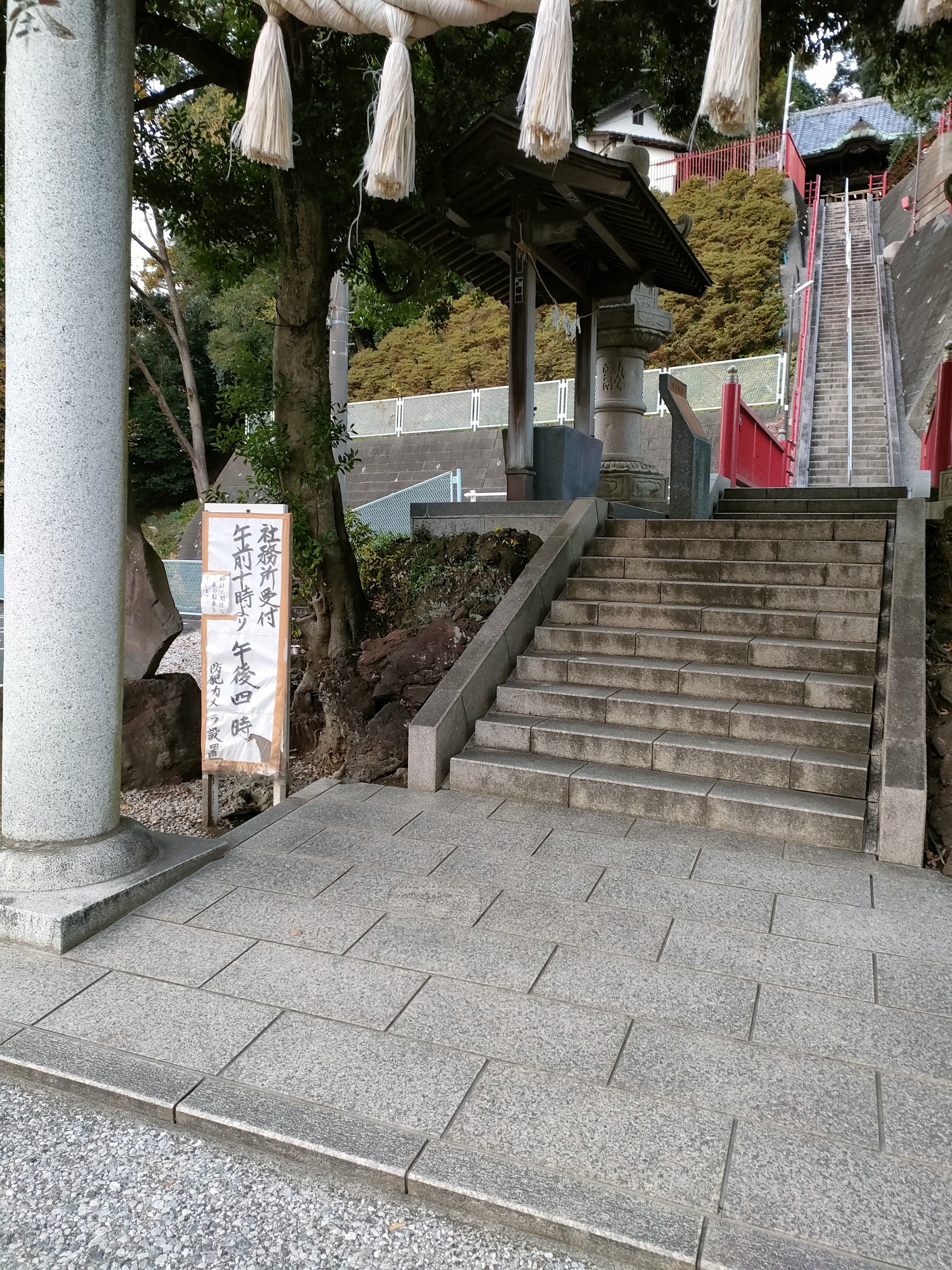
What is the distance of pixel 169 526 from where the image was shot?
2755 cm

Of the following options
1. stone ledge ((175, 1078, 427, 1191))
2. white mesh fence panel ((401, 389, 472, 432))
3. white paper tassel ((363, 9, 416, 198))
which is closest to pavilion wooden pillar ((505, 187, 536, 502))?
white paper tassel ((363, 9, 416, 198))

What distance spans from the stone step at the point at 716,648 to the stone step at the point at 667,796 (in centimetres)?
126

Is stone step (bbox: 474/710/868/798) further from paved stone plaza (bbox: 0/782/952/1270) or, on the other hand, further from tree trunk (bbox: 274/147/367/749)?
tree trunk (bbox: 274/147/367/749)

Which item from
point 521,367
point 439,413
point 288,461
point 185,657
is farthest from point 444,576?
point 439,413

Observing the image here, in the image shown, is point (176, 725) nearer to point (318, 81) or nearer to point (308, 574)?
point (308, 574)

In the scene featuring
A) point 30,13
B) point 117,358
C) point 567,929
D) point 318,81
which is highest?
point 318,81

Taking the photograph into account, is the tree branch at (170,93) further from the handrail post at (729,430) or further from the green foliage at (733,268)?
the green foliage at (733,268)

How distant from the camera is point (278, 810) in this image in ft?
16.5

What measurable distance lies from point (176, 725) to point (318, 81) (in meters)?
5.22

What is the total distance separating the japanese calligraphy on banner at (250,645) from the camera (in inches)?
200

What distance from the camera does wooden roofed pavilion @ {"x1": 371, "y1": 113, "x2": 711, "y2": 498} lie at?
7.41 metres

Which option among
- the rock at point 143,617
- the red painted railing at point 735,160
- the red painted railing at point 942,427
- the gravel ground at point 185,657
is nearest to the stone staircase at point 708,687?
the red painted railing at point 942,427

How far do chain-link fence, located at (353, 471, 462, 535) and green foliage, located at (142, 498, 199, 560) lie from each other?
38.5 feet

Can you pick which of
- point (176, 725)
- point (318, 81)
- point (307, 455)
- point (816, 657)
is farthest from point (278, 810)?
point (318, 81)
